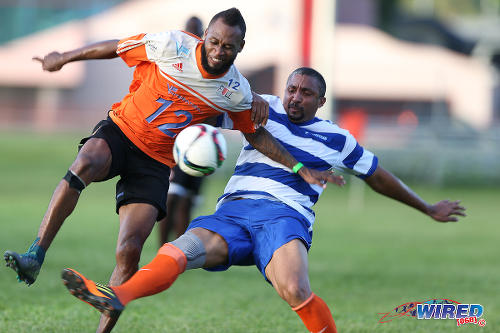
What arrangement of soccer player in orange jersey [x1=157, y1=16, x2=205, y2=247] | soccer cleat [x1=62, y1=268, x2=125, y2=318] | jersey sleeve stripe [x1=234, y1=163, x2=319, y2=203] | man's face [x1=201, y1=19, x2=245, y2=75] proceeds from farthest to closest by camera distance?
1. soccer player in orange jersey [x1=157, y1=16, x2=205, y2=247]
2. jersey sleeve stripe [x1=234, y1=163, x2=319, y2=203]
3. man's face [x1=201, y1=19, x2=245, y2=75]
4. soccer cleat [x1=62, y1=268, x2=125, y2=318]

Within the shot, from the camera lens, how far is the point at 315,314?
17.7 feet

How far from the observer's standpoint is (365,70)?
48.5 metres

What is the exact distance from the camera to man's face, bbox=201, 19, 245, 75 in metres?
5.56

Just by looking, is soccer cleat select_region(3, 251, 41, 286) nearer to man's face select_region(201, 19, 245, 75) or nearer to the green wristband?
man's face select_region(201, 19, 245, 75)

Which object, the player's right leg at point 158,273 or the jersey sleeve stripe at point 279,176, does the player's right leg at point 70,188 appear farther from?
the jersey sleeve stripe at point 279,176

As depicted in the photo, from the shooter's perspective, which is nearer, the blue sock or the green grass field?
the blue sock

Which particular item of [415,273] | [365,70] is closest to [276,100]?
[415,273]

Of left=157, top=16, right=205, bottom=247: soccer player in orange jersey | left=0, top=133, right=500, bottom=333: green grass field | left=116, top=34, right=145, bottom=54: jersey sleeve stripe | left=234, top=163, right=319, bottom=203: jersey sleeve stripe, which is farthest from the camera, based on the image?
left=157, top=16, right=205, bottom=247: soccer player in orange jersey

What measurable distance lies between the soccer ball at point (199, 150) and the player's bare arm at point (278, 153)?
0.65m

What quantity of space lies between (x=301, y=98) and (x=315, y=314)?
187 cm

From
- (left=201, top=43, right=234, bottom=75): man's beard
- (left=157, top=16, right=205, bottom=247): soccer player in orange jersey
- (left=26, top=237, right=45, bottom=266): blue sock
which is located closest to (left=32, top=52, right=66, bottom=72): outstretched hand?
(left=201, top=43, right=234, bottom=75): man's beard

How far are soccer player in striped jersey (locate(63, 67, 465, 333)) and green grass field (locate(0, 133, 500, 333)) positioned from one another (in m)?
1.52

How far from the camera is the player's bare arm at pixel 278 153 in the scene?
19.0 ft

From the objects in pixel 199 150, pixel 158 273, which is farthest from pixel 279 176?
pixel 158 273
